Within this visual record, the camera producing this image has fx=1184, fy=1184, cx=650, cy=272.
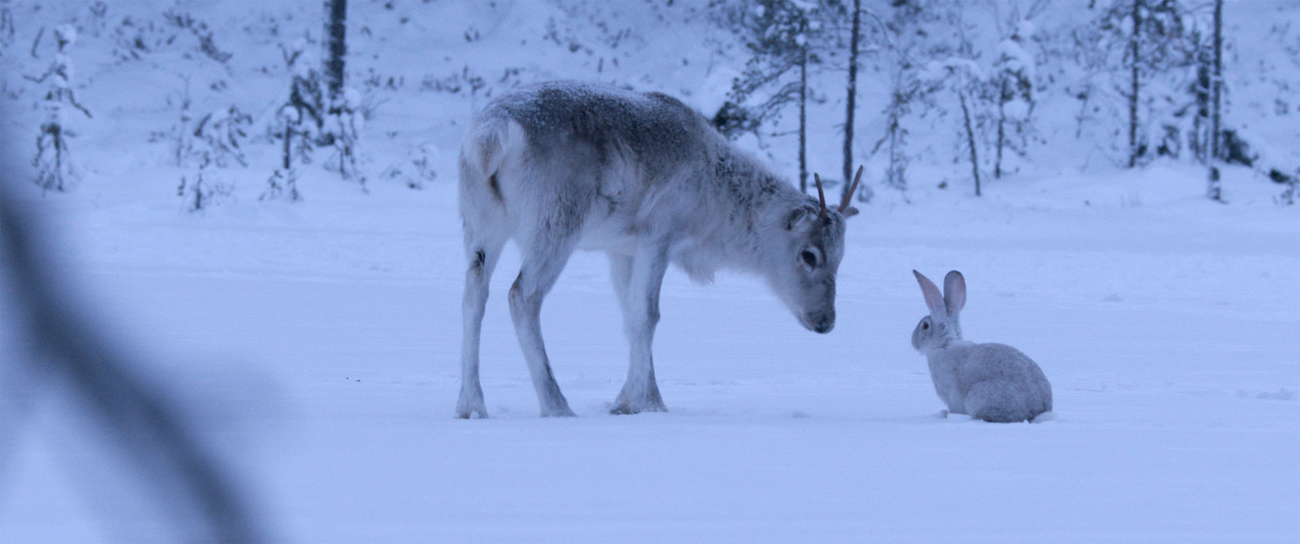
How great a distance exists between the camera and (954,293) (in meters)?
5.93

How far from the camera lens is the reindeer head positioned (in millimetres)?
6094

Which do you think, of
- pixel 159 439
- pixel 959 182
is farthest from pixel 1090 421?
pixel 959 182

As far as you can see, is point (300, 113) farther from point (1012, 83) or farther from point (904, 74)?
point (904, 74)

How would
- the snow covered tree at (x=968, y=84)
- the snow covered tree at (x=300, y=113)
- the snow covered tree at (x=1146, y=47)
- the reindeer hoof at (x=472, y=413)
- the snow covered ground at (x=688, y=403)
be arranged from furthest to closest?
the snow covered tree at (x=968, y=84)
the snow covered tree at (x=1146, y=47)
the snow covered tree at (x=300, y=113)
the reindeer hoof at (x=472, y=413)
the snow covered ground at (x=688, y=403)

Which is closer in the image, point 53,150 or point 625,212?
point 53,150

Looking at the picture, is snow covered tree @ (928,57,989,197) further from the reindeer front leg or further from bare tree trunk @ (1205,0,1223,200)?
the reindeer front leg

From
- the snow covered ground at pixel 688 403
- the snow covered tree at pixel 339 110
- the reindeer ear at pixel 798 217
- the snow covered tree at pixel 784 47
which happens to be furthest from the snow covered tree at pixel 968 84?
the reindeer ear at pixel 798 217

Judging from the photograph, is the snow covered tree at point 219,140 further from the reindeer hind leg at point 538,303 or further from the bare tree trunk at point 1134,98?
the bare tree trunk at point 1134,98

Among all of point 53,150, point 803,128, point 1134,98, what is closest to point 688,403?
point 53,150

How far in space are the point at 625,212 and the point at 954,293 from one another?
1.72 metres

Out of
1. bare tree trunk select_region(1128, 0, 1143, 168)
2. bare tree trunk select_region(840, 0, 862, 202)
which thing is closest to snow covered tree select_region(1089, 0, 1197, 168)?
bare tree trunk select_region(1128, 0, 1143, 168)

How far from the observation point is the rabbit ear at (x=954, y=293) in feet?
19.3

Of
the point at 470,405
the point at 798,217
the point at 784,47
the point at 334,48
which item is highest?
the point at 784,47

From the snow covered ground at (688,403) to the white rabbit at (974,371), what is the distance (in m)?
0.21
